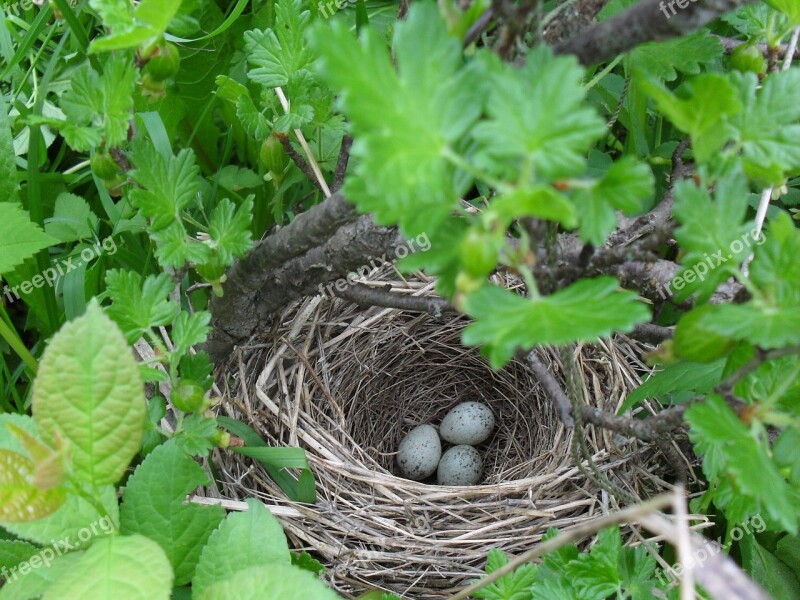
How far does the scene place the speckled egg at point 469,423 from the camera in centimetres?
186

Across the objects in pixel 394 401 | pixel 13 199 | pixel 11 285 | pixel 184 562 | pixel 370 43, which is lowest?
pixel 394 401

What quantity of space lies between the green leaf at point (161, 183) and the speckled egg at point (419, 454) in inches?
38.5

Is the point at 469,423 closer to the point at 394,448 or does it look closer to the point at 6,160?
the point at 394,448

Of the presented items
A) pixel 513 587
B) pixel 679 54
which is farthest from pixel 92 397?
pixel 679 54

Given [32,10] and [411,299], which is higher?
[32,10]

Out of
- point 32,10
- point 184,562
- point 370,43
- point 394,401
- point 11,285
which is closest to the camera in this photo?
point 370,43

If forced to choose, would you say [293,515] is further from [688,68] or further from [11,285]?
[688,68]

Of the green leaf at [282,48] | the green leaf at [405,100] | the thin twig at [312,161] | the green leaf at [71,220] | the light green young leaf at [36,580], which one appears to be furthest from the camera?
the green leaf at [71,220]

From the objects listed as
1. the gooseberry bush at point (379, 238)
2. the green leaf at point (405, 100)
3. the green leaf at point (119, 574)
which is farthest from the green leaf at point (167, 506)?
the green leaf at point (405, 100)

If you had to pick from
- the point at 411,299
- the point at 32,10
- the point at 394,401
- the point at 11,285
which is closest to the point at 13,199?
the point at 11,285

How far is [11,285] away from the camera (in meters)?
1.41

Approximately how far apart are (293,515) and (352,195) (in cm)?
85

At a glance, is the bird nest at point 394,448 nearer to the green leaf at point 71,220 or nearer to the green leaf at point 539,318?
the green leaf at point 71,220

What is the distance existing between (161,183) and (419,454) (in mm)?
1035
